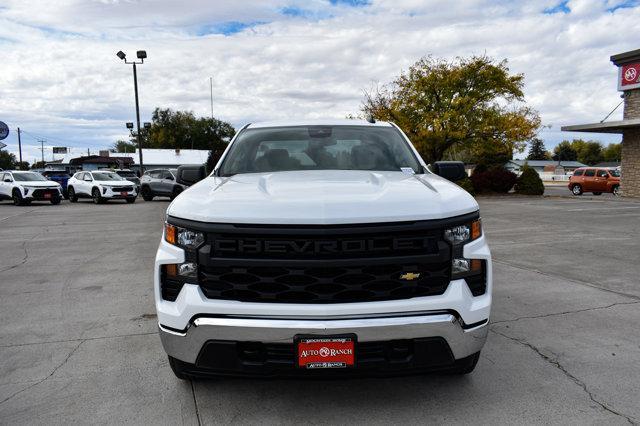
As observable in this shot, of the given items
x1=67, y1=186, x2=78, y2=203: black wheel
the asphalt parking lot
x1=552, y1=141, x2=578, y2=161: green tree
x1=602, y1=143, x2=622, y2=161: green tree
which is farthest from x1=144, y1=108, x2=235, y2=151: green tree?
x1=602, y1=143, x2=622, y2=161: green tree

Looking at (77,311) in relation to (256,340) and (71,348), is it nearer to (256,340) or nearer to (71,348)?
(71,348)

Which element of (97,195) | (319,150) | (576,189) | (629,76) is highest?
(629,76)

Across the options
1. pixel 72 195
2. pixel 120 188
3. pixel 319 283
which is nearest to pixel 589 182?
pixel 120 188

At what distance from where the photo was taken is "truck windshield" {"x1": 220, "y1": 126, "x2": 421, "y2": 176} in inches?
161

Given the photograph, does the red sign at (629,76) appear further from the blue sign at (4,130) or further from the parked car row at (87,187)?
the blue sign at (4,130)

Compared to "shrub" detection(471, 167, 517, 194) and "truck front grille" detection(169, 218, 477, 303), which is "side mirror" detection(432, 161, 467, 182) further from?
"shrub" detection(471, 167, 517, 194)

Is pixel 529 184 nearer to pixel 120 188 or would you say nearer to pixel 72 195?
pixel 120 188

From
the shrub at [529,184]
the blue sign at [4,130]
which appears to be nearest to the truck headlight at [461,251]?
the blue sign at [4,130]

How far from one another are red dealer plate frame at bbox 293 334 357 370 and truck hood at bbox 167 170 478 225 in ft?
1.94

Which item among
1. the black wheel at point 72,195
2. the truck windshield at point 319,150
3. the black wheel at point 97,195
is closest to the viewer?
the truck windshield at point 319,150

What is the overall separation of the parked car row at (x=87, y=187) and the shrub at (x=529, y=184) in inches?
635

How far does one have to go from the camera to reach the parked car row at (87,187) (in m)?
21.9

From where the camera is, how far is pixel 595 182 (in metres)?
27.6

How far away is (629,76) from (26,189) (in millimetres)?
28477
